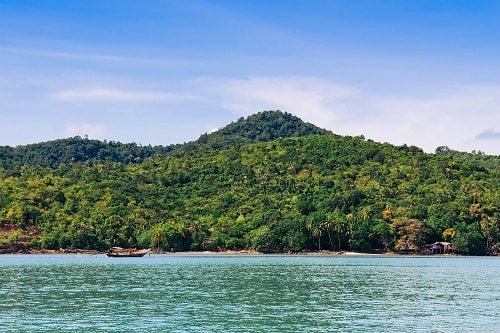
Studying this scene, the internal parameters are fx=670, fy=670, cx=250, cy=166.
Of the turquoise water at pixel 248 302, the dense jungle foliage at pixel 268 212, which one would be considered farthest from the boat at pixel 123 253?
the turquoise water at pixel 248 302

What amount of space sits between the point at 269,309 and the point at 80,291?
73.7 feet

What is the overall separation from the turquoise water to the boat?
198 ft

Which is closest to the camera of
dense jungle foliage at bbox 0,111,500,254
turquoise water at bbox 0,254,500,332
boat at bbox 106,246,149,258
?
turquoise water at bbox 0,254,500,332

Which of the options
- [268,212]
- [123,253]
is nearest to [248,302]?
[123,253]

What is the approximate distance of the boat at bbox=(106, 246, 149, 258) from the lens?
14948 centimetres

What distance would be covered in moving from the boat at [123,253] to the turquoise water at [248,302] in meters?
60.4

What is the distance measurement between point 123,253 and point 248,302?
105689 millimetres

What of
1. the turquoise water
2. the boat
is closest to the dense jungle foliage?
the boat

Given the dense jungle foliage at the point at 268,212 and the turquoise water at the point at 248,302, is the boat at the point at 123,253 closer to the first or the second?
the dense jungle foliage at the point at 268,212

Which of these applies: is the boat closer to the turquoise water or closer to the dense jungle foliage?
the dense jungle foliage

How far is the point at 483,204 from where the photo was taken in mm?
167250

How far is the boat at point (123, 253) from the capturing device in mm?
149475

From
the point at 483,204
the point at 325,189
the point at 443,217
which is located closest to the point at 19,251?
the point at 325,189

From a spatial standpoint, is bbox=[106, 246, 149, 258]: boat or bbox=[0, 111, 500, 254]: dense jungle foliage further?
bbox=[0, 111, 500, 254]: dense jungle foliage
